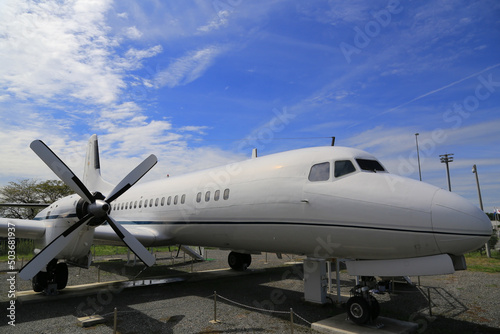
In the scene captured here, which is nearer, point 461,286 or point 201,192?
point 201,192

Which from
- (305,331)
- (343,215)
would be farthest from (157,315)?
(343,215)

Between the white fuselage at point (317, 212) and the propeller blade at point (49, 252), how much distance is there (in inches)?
37.5

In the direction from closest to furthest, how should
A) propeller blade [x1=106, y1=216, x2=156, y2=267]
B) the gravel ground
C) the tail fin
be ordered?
the gravel ground < propeller blade [x1=106, y1=216, x2=156, y2=267] < the tail fin

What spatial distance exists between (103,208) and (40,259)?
1878 millimetres

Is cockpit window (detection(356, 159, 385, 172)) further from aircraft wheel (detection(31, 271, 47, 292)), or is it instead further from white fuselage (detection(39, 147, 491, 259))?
aircraft wheel (detection(31, 271, 47, 292))

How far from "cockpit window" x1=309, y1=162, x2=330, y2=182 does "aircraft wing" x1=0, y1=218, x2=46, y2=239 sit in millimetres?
8578

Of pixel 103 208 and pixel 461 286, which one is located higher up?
pixel 103 208

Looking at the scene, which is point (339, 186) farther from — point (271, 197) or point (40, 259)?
point (40, 259)

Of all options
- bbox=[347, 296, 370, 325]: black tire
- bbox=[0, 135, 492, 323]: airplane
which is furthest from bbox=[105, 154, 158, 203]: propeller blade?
bbox=[347, 296, 370, 325]: black tire

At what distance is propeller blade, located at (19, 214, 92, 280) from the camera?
7.99m

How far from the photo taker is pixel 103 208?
30.5 ft

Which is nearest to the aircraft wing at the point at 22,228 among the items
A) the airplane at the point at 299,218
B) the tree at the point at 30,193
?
the airplane at the point at 299,218

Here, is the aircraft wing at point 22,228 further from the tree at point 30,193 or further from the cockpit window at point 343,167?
the tree at point 30,193

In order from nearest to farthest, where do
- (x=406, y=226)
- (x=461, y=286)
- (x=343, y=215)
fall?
(x=406, y=226) → (x=343, y=215) → (x=461, y=286)
